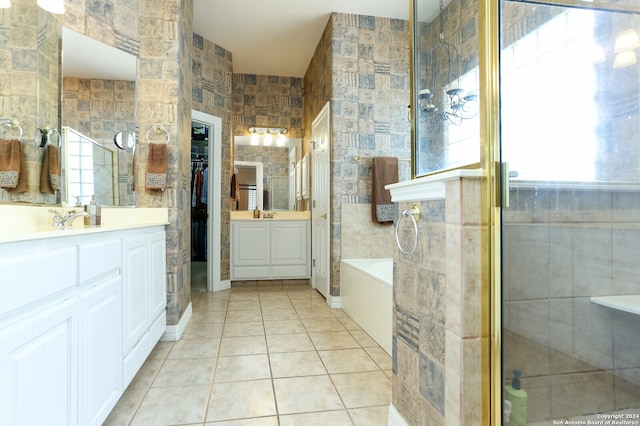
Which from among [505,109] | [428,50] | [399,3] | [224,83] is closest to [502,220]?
[505,109]

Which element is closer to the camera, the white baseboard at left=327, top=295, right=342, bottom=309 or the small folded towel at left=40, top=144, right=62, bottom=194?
the small folded towel at left=40, top=144, right=62, bottom=194

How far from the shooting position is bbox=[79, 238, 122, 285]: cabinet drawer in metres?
1.27

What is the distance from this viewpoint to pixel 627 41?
1.08 meters

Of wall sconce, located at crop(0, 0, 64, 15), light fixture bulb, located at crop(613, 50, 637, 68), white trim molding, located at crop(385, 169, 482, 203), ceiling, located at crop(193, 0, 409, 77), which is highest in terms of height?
ceiling, located at crop(193, 0, 409, 77)

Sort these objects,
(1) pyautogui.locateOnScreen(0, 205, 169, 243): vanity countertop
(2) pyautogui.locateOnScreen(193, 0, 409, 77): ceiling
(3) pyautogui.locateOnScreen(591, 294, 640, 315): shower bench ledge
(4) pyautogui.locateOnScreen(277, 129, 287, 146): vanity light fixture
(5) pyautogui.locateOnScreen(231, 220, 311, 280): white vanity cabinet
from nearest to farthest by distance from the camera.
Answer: (1) pyautogui.locateOnScreen(0, 205, 169, 243): vanity countertop
(3) pyautogui.locateOnScreen(591, 294, 640, 315): shower bench ledge
(2) pyautogui.locateOnScreen(193, 0, 409, 77): ceiling
(5) pyautogui.locateOnScreen(231, 220, 311, 280): white vanity cabinet
(4) pyautogui.locateOnScreen(277, 129, 287, 146): vanity light fixture

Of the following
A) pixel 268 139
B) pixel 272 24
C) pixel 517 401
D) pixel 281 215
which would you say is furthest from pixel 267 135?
pixel 517 401

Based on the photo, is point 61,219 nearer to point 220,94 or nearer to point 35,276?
point 35,276

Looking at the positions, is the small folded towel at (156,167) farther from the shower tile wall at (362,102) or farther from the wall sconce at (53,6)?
the shower tile wall at (362,102)

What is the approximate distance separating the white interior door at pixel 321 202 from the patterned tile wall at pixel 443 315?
220 centimetres

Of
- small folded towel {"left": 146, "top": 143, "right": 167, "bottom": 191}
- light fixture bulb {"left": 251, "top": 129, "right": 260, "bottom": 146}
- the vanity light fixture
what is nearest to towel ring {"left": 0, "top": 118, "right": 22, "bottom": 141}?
small folded towel {"left": 146, "top": 143, "right": 167, "bottom": 191}

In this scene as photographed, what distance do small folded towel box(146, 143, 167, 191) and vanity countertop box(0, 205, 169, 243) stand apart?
27cm

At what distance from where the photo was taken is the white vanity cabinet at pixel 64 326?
872 millimetres

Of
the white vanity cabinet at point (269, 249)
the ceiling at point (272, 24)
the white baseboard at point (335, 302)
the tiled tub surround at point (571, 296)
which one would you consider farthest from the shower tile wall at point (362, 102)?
the tiled tub surround at point (571, 296)

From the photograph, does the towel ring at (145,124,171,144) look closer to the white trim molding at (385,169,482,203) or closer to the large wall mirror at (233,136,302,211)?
the white trim molding at (385,169,482,203)
